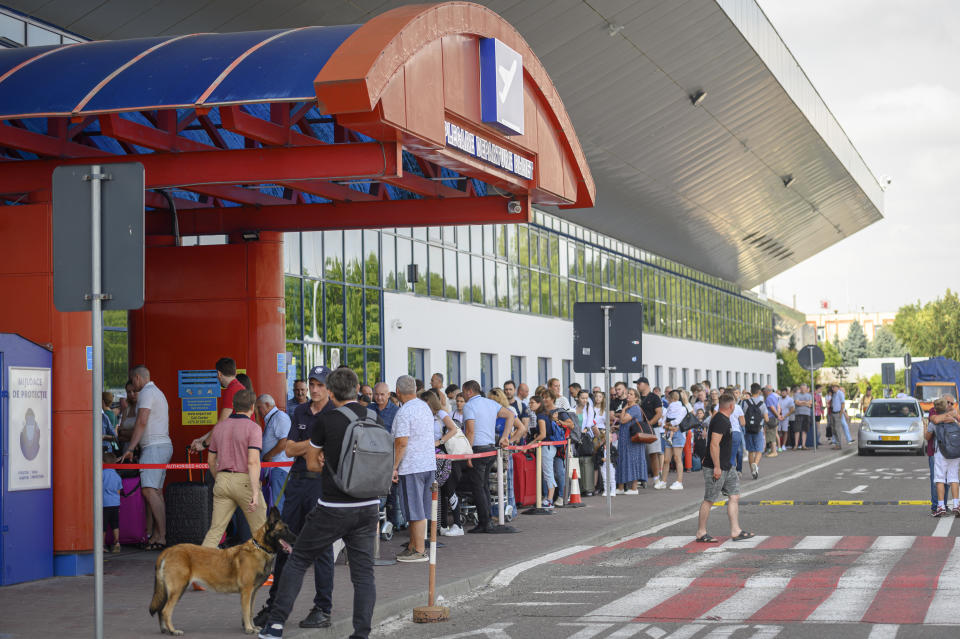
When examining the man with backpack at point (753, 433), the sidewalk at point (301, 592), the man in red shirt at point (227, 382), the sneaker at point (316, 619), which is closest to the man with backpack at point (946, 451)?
the sidewalk at point (301, 592)

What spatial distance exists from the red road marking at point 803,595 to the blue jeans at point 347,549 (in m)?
2.82

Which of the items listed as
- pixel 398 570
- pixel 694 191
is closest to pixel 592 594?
pixel 398 570

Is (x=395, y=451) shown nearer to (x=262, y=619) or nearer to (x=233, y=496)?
(x=233, y=496)

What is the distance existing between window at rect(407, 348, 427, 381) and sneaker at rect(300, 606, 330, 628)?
22455mm

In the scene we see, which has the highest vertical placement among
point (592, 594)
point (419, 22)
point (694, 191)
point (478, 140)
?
point (694, 191)

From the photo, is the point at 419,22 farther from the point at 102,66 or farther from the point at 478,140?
the point at 102,66

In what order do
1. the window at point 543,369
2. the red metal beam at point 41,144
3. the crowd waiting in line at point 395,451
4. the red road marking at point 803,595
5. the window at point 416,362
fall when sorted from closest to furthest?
the crowd waiting in line at point 395,451, the red road marking at point 803,595, the red metal beam at point 41,144, the window at point 416,362, the window at point 543,369

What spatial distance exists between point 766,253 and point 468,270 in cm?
3378

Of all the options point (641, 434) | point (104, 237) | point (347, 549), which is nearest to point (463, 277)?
point (641, 434)

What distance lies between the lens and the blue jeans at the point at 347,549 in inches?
337

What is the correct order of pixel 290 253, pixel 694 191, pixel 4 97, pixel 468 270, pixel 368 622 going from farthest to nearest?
1. pixel 694 191
2. pixel 468 270
3. pixel 290 253
4. pixel 4 97
5. pixel 368 622

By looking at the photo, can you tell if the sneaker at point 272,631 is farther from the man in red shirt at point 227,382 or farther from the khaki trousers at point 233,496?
the man in red shirt at point 227,382

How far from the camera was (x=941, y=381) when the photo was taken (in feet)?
178

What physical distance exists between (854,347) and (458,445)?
126422 millimetres
